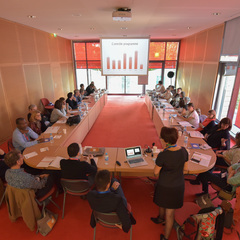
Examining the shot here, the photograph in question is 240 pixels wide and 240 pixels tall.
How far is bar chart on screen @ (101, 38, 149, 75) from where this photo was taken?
7941mm

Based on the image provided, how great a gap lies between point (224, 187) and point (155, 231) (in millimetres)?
1316

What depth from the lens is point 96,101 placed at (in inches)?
309

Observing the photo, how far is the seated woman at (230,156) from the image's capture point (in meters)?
3.15

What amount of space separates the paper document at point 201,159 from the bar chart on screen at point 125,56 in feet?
18.6

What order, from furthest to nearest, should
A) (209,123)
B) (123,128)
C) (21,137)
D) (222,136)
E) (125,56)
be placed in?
(125,56), (123,128), (209,123), (222,136), (21,137)

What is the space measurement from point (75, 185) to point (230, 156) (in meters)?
2.82

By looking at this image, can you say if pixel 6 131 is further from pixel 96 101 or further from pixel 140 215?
pixel 140 215

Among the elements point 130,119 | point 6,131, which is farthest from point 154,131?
point 6,131

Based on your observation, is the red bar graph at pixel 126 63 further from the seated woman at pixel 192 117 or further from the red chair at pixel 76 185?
the red chair at pixel 76 185

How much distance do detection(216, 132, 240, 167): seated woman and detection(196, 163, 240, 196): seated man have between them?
0.97 feet

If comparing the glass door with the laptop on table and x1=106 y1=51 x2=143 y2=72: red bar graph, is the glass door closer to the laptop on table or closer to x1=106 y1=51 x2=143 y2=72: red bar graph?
x1=106 y1=51 x2=143 y2=72: red bar graph

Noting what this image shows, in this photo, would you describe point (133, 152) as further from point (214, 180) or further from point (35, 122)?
point (35, 122)

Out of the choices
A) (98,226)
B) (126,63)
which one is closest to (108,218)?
(98,226)

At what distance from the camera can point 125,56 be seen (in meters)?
8.07
